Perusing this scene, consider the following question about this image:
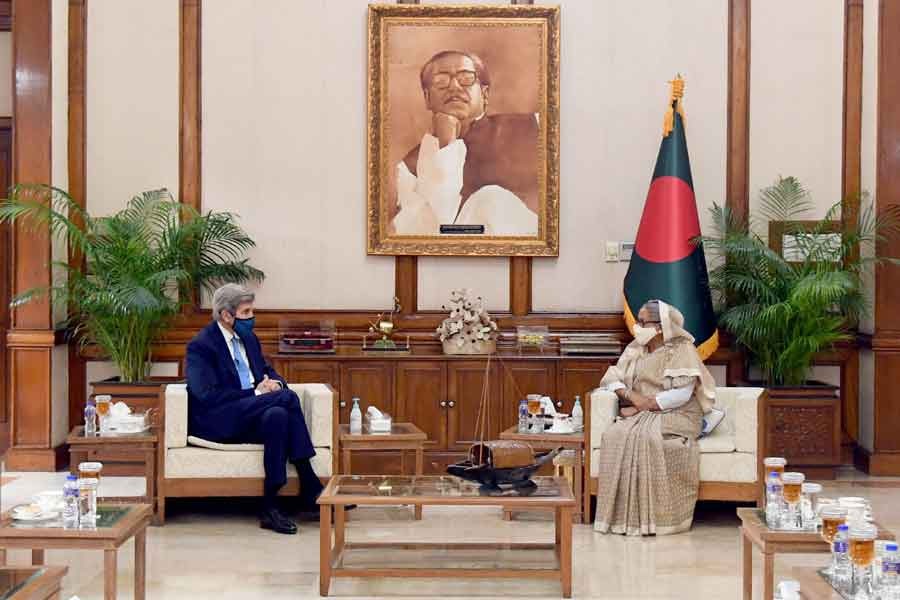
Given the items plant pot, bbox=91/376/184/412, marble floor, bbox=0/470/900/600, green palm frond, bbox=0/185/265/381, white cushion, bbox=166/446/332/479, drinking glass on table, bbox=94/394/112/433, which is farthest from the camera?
plant pot, bbox=91/376/184/412

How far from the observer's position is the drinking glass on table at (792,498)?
4.67 meters

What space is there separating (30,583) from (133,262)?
4747mm

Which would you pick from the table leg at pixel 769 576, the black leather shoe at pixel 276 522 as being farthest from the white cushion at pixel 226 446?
the table leg at pixel 769 576

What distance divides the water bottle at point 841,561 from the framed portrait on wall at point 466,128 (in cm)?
484

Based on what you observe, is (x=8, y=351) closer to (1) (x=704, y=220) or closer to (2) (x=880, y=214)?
(1) (x=704, y=220)

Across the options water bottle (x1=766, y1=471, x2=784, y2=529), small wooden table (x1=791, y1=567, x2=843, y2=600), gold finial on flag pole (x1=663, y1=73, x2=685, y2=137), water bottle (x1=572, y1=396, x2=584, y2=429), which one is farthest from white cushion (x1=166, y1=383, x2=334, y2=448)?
small wooden table (x1=791, y1=567, x2=843, y2=600)

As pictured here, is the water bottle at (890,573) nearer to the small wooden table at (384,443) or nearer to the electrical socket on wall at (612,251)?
the small wooden table at (384,443)

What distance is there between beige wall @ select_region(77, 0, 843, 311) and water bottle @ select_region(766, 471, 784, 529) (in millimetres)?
3898

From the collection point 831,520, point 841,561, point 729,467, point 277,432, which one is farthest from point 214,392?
point 841,561

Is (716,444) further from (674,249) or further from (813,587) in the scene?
(813,587)

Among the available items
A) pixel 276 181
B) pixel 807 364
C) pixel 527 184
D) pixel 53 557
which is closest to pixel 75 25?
pixel 276 181

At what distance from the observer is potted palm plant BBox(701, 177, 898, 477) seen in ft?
26.0

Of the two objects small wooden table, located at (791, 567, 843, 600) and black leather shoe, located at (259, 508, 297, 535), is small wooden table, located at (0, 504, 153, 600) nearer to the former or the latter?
black leather shoe, located at (259, 508, 297, 535)

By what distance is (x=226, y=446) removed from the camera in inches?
259
